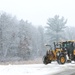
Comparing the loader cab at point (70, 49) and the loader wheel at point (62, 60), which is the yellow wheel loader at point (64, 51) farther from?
the loader wheel at point (62, 60)

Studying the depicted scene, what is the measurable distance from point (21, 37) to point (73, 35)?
87667mm

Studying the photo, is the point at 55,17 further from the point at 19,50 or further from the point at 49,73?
the point at 49,73

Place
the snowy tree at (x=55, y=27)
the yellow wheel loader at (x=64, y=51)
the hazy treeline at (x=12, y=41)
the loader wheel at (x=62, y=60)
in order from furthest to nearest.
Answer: the snowy tree at (x=55, y=27), the hazy treeline at (x=12, y=41), the yellow wheel loader at (x=64, y=51), the loader wheel at (x=62, y=60)

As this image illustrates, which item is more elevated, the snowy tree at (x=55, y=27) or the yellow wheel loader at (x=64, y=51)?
the snowy tree at (x=55, y=27)

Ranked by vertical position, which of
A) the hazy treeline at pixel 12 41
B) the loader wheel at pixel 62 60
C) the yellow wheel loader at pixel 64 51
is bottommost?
the loader wheel at pixel 62 60

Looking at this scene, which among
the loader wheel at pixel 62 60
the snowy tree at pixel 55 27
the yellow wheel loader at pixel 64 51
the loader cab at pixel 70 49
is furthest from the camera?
the snowy tree at pixel 55 27

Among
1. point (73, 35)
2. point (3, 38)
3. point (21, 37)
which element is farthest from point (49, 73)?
point (73, 35)

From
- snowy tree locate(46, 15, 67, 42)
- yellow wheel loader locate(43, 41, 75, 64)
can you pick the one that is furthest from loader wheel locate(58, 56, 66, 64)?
snowy tree locate(46, 15, 67, 42)

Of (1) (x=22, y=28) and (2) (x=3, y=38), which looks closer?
(2) (x=3, y=38)

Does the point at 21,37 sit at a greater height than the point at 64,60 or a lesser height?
greater

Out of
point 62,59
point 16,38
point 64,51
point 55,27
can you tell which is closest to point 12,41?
point 16,38

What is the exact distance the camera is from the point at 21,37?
281 ft

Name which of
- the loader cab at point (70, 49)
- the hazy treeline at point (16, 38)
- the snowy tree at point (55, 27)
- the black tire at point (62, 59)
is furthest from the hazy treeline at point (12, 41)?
the black tire at point (62, 59)

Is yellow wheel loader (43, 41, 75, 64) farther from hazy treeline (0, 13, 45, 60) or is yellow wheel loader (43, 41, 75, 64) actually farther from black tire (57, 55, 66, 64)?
hazy treeline (0, 13, 45, 60)
